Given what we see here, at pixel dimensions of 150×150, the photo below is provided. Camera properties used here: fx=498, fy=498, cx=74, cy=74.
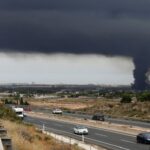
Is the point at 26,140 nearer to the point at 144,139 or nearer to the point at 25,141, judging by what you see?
the point at 25,141

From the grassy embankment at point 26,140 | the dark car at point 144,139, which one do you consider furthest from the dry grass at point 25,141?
the dark car at point 144,139

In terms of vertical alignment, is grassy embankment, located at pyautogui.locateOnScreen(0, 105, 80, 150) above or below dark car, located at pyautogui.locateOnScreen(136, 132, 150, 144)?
above

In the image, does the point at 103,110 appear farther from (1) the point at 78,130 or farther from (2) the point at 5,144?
(2) the point at 5,144

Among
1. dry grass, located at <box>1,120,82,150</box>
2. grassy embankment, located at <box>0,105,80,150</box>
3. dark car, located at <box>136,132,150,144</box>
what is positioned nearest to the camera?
dry grass, located at <box>1,120,82,150</box>

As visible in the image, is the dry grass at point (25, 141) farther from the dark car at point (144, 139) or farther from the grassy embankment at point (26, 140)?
the dark car at point (144, 139)

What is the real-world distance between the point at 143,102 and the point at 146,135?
72.4 metres

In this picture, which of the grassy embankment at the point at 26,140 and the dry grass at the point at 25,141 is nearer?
the dry grass at the point at 25,141

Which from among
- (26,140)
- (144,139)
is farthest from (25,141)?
(144,139)

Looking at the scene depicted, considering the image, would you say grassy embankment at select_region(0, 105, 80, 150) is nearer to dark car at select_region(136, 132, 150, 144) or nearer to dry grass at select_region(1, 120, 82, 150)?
dry grass at select_region(1, 120, 82, 150)

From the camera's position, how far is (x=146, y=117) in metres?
106

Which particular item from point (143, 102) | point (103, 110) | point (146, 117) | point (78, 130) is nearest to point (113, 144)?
point (78, 130)

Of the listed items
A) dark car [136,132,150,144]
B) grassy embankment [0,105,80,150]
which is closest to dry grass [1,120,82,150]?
grassy embankment [0,105,80,150]

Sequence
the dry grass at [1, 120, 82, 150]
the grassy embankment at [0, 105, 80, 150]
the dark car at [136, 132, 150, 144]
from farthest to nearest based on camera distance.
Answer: the dark car at [136, 132, 150, 144]
the grassy embankment at [0, 105, 80, 150]
the dry grass at [1, 120, 82, 150]

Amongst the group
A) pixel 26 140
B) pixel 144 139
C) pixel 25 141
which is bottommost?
pixel 144 139
